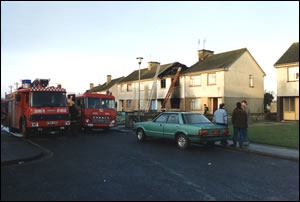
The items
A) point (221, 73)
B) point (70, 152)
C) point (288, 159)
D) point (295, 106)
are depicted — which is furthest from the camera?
point (221, 73)

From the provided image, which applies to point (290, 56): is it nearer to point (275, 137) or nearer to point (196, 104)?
point (196, 104)

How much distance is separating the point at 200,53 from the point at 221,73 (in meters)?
8.26

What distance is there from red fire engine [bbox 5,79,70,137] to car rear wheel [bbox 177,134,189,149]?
7.32 meters

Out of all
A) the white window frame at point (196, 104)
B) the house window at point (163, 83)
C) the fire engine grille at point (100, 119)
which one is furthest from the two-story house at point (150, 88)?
the fire engine grille at point (100, 119)

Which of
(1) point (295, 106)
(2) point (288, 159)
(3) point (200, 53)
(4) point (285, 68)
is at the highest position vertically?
(3) point (200, 53)

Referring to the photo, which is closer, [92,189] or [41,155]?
[92,189]

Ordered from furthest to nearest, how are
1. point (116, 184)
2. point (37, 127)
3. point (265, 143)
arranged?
point (37, 127), point (265, 143), point (116, 184)

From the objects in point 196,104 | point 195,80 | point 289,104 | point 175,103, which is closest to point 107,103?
point 196,104

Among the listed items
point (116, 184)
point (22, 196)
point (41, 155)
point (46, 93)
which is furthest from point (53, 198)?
point (46, 93)

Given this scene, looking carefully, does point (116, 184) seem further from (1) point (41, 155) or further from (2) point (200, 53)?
(2) point (200, 53)

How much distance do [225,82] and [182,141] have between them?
2086 centimetres

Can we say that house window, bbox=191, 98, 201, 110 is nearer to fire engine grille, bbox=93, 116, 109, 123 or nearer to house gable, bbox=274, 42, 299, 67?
house gable, bbox=274, 42, 299, 67

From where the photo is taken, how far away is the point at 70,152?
33.1 ft

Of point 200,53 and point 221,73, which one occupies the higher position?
point 200,53
